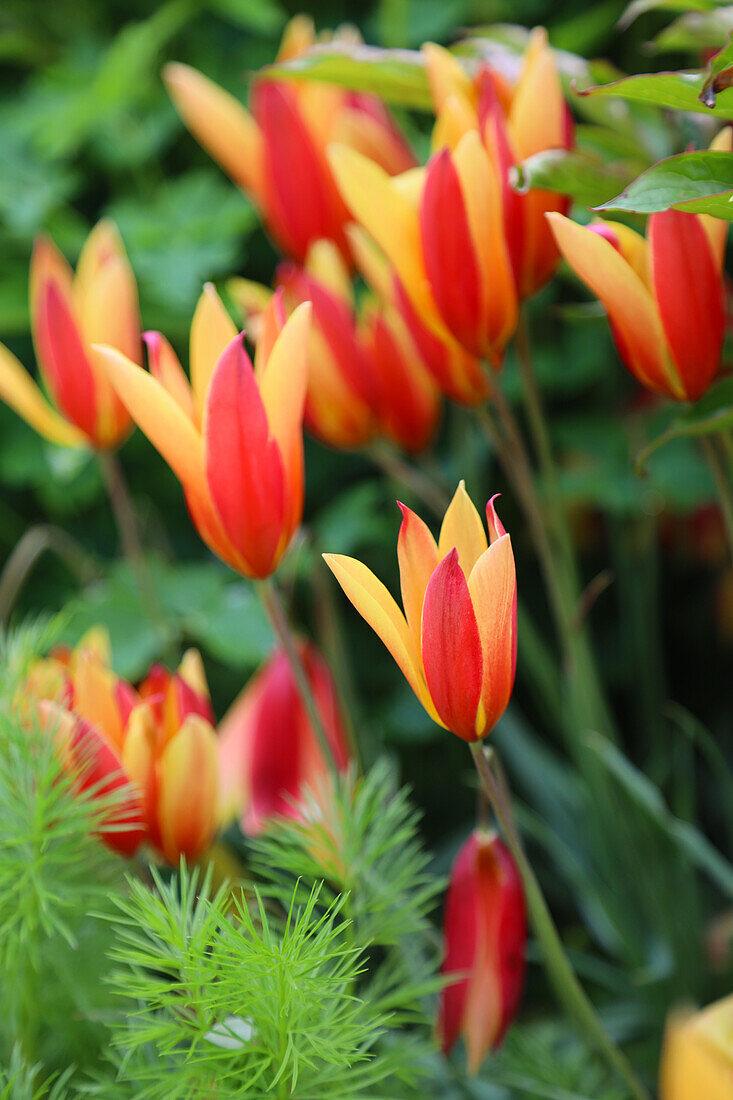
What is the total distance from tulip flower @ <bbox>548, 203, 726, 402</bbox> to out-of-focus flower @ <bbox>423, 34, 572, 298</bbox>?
0.15 feet

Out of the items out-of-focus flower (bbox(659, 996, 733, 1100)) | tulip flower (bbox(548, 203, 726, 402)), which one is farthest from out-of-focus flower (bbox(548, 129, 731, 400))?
out-of-focus flower (bbox(659, 996, 733, 1100))

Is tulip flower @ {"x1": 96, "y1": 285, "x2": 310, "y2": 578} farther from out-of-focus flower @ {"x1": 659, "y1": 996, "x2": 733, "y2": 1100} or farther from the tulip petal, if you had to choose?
out-of-focus flower @ {"x1": 659, "y1": 996, "x2": 733, "y2": 1100}

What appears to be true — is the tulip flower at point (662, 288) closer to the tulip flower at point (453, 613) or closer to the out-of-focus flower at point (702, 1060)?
the tulip flower at point (453, 613)

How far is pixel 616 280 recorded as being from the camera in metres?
0.32

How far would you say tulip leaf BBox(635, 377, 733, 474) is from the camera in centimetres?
33

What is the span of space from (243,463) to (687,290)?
15 cm

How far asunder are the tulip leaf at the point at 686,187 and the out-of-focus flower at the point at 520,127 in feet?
0.26

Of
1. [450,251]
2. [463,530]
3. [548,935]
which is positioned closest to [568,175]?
[450,251]

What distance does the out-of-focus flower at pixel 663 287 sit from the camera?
317mm

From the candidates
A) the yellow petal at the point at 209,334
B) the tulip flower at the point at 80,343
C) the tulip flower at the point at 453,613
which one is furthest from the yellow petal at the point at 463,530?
the tulip flower at the point at 80,343

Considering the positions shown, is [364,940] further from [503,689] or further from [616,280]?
[616,280]

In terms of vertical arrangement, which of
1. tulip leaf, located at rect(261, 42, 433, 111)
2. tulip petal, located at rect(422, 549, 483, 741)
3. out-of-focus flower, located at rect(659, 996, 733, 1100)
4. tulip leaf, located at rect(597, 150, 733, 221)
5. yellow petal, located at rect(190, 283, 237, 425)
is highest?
tulip leaf, located at rect(261, 42, 433, 111)

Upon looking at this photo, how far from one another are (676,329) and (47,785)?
0.83 ft

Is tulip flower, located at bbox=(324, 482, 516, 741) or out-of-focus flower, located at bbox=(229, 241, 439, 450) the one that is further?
out-of-focus flower, located at bbox=(229, 241, 439, 450)
